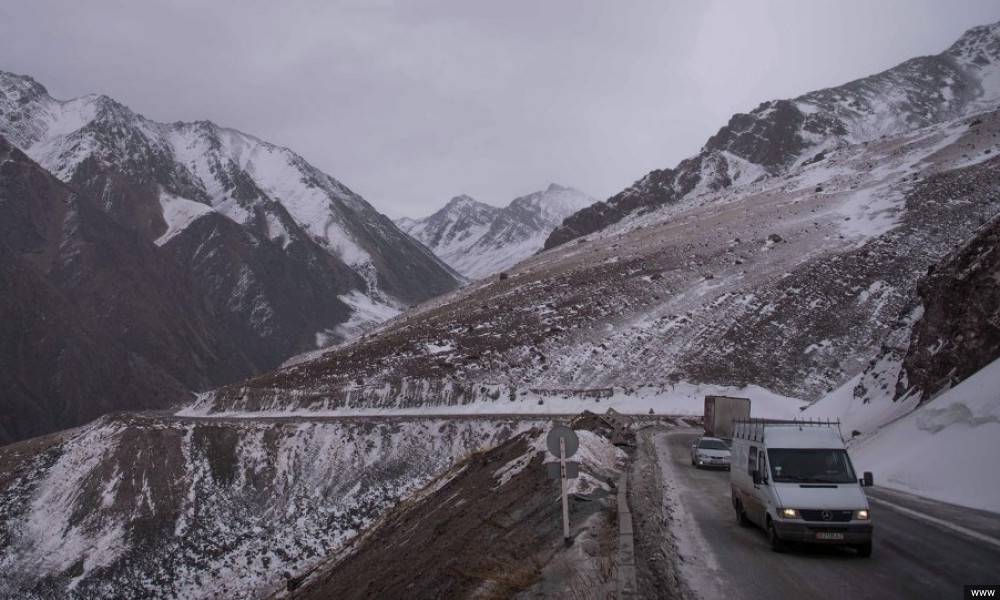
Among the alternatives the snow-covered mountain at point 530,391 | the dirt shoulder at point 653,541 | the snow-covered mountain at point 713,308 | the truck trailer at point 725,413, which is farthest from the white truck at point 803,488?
the snow-covered mountain at point 713,308

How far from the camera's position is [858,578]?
953 centimetres

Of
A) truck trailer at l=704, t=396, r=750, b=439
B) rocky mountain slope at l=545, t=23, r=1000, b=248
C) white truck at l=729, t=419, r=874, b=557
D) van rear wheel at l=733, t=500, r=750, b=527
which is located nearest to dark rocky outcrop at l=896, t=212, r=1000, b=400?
truck trailer at l=704, t=396, r=750, b=439

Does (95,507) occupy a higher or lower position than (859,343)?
lower

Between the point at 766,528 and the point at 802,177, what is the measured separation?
9684 cm

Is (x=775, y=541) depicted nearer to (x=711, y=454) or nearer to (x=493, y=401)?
(x=711, y=454)

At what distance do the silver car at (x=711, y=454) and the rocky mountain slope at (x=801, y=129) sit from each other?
384 feet

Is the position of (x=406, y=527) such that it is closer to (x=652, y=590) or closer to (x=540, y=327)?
(x=652, y=590)

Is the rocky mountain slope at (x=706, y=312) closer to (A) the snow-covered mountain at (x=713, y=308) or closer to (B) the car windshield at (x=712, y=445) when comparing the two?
(A) the snow-covered mountain at (x=713, y=308)

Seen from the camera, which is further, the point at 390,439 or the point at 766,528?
the point at 390,439

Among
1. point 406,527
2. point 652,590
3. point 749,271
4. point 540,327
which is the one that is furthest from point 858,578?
point 749,271

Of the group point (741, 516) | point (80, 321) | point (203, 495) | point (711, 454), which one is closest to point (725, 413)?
point (711, 454)

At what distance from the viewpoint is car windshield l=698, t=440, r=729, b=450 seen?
25.6 metres

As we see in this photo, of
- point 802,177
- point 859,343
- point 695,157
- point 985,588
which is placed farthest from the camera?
point 695,157

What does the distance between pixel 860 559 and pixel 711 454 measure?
1494cm
